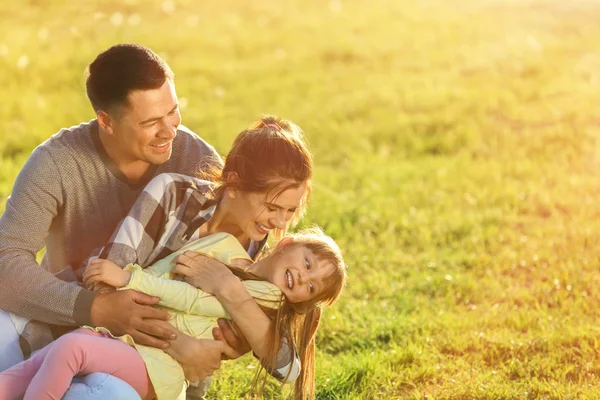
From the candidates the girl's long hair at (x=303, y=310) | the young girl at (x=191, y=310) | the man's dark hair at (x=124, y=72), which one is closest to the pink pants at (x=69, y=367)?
the young girl at (x=191, y=310)

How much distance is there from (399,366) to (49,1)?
10538 mm

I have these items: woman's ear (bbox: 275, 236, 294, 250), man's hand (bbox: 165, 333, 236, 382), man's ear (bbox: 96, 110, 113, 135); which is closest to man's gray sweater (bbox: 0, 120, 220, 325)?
man's ear (bbox: 96, 110, 113, 135)

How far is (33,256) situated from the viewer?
4562 millimetres

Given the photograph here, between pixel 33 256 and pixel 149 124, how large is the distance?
2.61 ft

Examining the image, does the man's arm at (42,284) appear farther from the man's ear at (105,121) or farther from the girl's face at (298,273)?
the girl's face at (298,273)

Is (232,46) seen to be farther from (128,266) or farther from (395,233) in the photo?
(128,266)

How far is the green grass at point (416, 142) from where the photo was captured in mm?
5941

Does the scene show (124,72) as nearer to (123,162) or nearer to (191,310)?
(123,162)

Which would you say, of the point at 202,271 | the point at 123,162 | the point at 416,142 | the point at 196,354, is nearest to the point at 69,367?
the point at 196,354

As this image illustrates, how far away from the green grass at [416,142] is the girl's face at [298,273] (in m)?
1.17

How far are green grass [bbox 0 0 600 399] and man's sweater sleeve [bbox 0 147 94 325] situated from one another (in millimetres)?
1349

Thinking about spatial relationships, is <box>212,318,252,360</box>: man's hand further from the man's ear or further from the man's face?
the man's ear

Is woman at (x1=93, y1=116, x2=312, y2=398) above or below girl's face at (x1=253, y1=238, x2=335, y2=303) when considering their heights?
above

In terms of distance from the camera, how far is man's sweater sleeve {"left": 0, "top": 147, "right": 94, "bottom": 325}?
4.35 metres
